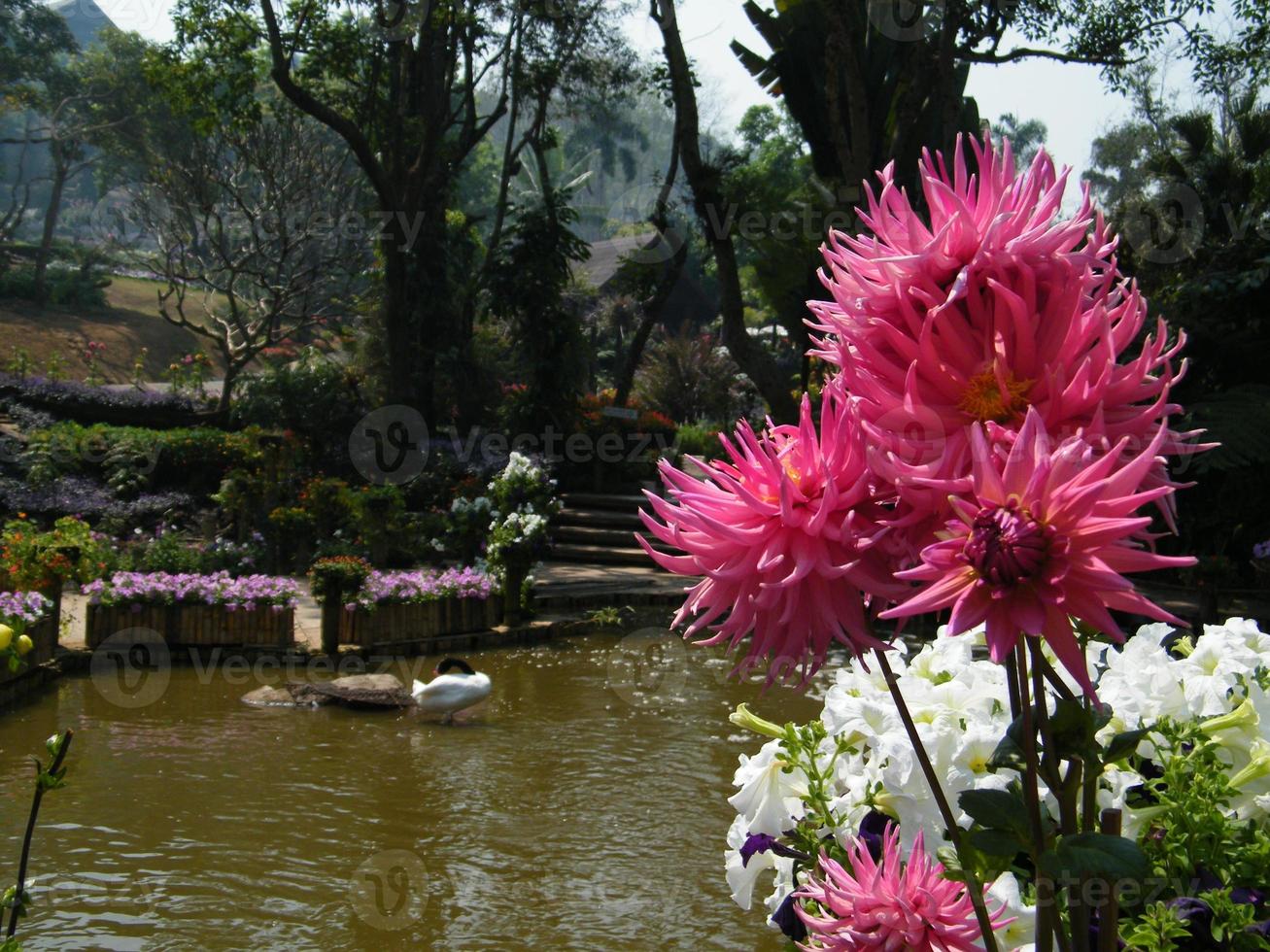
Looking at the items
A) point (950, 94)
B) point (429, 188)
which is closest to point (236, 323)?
point (429, 188)

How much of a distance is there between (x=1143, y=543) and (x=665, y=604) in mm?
13273

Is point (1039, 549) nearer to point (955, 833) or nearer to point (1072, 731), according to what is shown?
point (1072, 731)

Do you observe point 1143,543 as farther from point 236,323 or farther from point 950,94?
point 236,323

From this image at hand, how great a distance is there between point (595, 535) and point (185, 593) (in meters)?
7.09

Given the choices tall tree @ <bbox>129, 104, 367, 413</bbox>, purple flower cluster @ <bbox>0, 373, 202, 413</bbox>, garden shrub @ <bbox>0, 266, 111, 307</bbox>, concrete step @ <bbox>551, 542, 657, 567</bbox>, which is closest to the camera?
concrete step @ <bbox>551, 542, 657, 567</bbox>

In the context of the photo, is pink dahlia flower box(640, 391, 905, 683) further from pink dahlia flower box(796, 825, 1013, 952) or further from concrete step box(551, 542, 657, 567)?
concrete step box(551, 542, 657, 567)

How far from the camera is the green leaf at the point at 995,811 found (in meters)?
1.05

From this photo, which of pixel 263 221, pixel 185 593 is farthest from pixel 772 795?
Answer: pixel 263 221

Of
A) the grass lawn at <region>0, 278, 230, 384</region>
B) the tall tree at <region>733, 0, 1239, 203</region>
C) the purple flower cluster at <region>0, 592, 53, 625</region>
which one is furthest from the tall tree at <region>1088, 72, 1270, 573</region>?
the grass lawn at <region>0, 278, 230, 384</region>

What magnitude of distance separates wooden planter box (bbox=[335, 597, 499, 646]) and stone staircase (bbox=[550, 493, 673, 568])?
158 inches

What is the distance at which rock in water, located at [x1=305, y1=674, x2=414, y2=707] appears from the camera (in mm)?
9398

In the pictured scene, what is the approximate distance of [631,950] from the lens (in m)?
5.46

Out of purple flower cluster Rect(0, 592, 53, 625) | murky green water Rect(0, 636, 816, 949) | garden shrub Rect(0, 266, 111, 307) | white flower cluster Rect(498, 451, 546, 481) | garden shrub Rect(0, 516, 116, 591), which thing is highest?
garden shrub Rect(0, 266, 111, 307)

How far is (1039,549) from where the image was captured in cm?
82
